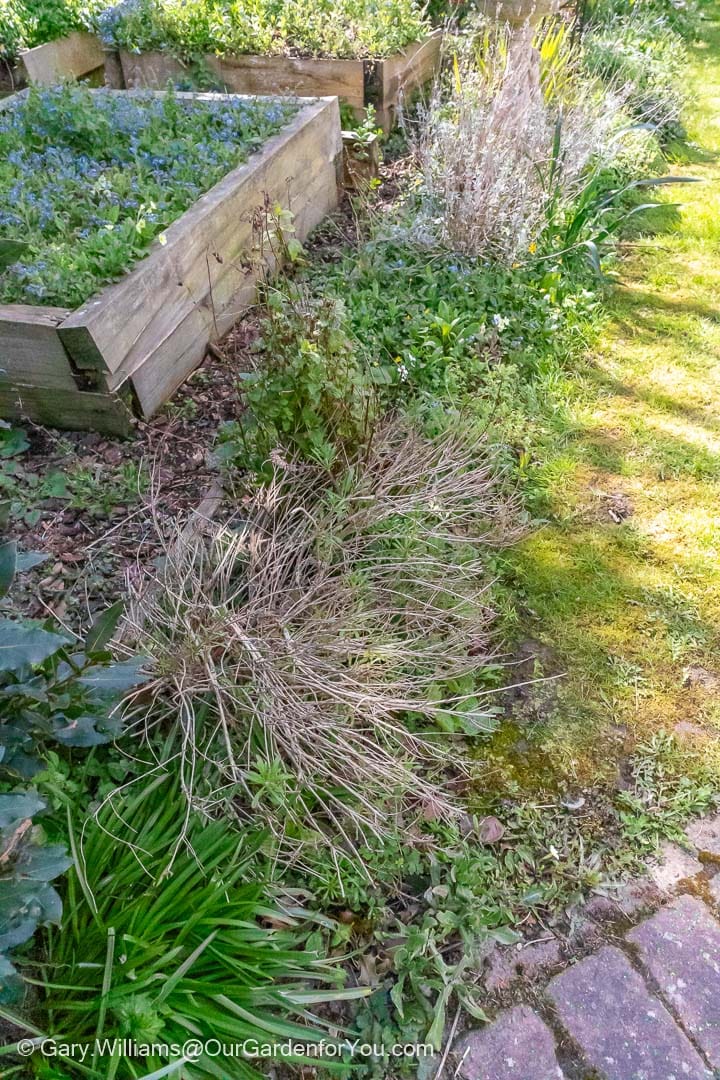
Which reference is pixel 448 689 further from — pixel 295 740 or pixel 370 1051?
pixel 370 1051

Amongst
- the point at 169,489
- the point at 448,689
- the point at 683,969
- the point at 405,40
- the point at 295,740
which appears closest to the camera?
the point at 683,969

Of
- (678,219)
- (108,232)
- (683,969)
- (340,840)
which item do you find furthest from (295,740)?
(678,219)

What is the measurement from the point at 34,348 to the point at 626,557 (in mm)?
2436

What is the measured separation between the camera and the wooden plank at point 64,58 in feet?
16.3

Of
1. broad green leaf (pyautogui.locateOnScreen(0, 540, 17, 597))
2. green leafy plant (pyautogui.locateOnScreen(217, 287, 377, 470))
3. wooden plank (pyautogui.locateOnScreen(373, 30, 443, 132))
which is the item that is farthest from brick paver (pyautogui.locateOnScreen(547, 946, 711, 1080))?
wooden plank (pyautogui.locateOnScreen(373, 30, 443, 132))

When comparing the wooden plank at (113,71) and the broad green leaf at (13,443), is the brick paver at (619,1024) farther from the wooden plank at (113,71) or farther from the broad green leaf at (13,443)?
the wooden plank at (113,71)

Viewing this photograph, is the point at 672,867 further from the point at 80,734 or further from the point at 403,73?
the point at 403,73

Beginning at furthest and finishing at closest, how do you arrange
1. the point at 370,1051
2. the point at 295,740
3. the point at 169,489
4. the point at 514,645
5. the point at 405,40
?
1. the point at 405,40
2. the point at 169,489
3. the point at 514,645
4. the point at 295,740
5. the point at 370,1051

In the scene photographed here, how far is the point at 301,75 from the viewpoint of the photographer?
486 centimetres

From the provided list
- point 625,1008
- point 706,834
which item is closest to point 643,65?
point 706,834

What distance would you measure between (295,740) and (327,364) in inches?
49.6

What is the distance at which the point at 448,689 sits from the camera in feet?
7.70

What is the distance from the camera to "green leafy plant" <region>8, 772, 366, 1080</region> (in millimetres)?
1539

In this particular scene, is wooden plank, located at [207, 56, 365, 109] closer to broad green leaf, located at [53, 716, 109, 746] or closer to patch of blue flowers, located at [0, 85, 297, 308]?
patch of blue flowers, located at [0, 85, 297, 308]
